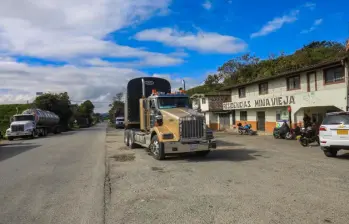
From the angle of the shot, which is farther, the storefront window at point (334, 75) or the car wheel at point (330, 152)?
the storefront window at point (334, 75)

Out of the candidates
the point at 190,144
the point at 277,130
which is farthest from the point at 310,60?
the point at 190,144

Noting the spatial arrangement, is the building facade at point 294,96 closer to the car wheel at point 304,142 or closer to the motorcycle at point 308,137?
the motorcycle at point 308,137

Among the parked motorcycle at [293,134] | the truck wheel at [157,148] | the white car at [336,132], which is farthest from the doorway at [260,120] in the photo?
the truck wheel at [157,148]

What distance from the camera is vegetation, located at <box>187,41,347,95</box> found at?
37062 millimetres

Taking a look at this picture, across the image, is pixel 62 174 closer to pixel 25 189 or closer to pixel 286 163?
pixel 25 189

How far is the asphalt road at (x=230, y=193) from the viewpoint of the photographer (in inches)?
195

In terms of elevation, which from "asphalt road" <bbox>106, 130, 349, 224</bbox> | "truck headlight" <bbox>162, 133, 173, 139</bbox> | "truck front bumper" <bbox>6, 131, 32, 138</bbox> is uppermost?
"truck headlight" <bbox>162, 133, 173, 139</bbox>

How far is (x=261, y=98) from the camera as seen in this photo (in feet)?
85.1

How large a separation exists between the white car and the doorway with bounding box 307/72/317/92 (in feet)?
35.3

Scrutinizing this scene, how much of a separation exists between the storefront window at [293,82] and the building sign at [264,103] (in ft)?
5.04

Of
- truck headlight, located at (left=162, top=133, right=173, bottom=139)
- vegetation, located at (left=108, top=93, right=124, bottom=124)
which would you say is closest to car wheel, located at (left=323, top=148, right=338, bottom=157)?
truck headlight, located at (left=162, top=133, right=173, bottom=139)

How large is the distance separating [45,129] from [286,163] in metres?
34.8

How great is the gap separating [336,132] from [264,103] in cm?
1441

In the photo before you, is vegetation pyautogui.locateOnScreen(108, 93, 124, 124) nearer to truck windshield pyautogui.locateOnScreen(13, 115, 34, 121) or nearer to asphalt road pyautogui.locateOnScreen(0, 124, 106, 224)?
truck windshield pyautogui.locateOnScreen(13, 115, 34, 121)
